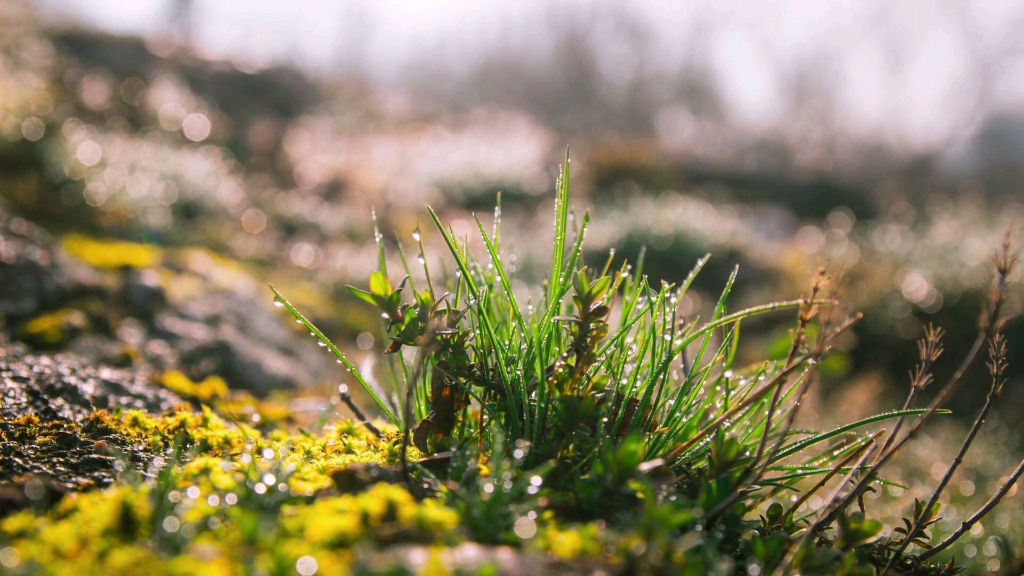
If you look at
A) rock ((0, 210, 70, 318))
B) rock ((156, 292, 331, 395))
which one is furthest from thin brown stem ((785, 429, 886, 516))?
rock ((0, 210, 70, 318))

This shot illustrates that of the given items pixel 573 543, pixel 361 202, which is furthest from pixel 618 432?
pixel 361 202

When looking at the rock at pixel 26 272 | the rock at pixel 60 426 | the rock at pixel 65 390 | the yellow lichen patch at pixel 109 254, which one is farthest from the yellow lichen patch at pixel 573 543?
the yellow lichen patch at pixel 109 254

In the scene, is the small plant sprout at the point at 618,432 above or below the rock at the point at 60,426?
above

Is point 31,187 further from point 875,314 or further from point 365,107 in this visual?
point 365,107

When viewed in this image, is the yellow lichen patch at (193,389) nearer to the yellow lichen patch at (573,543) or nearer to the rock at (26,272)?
the rock at (26,272)

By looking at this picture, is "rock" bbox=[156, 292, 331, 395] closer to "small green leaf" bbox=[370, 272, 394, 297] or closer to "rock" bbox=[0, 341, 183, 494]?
"rock" bbox=[0, 341, 183, 494]

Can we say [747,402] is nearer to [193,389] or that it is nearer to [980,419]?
[980,419]

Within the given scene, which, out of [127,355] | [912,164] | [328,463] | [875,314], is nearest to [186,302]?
[127,355]
